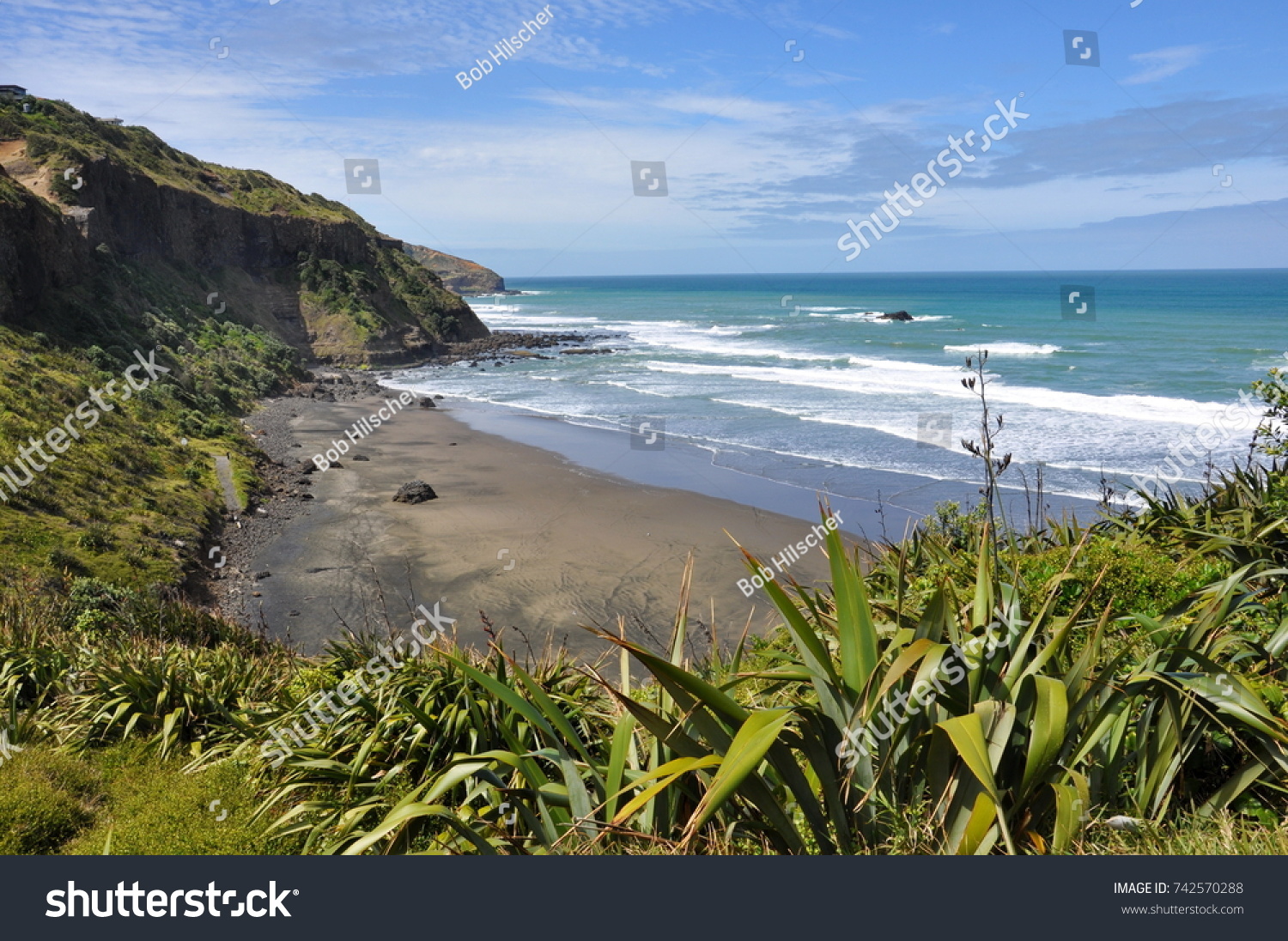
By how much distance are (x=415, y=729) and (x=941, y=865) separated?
10.9ft

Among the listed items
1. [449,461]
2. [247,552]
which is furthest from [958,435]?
[247,552]

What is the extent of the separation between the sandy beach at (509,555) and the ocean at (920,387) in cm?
433

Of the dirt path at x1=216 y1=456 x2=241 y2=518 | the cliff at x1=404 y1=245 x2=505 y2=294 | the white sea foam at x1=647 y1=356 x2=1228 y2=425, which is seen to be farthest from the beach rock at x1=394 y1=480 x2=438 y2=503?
the cliff at x1=404 y1=245 x2=505 y2=294

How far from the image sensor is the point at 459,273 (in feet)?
563

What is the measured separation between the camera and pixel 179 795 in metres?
5.29

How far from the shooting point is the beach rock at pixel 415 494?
20.3 metres

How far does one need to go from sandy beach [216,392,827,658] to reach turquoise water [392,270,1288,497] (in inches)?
186

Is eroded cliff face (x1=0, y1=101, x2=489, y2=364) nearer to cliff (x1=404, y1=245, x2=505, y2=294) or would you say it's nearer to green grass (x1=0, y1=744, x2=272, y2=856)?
green grass (x1=0, y1=744, x2=272, y2=856)

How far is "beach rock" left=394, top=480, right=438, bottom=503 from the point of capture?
20297mm

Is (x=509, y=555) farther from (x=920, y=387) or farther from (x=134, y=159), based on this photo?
(x=134, y=159)

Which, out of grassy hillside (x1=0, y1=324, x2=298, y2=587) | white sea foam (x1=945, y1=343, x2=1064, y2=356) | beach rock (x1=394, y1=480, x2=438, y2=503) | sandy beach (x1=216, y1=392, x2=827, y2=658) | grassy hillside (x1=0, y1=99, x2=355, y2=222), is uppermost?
grassy hillside (x1=0, y1=99, x2=355, y2=222)

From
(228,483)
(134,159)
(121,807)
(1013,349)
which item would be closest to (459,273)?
(134,159)

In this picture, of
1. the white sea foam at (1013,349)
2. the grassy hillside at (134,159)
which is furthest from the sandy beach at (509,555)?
the white sea foam at (1013,349)

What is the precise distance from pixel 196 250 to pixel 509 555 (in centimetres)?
4202
